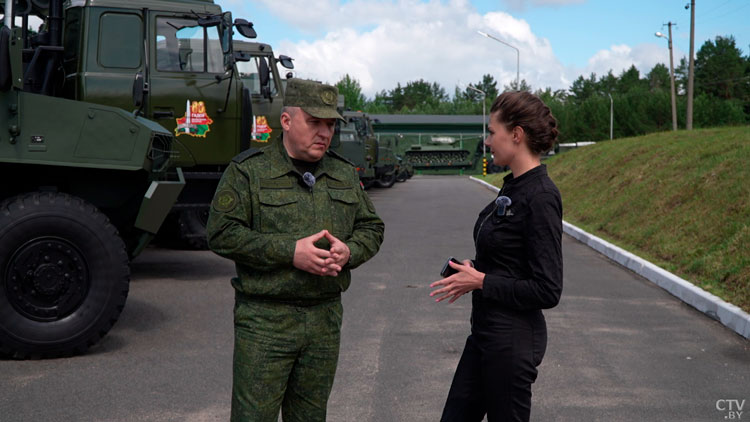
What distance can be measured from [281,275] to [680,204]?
11.4 metres

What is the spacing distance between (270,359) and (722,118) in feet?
256

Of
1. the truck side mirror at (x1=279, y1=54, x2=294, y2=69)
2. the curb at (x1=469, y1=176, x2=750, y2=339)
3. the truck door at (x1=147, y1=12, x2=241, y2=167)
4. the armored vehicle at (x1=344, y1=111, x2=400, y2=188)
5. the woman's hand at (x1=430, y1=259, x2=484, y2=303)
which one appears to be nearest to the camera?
the woman's hand at (x1=430, y1=259, x2=484, y2=303)

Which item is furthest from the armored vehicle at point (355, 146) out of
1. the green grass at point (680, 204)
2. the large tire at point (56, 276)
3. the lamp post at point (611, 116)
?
the lamp post at point (611, 116)

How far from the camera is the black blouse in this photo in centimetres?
296

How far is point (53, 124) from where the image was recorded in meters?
6.44

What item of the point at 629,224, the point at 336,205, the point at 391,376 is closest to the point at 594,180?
the point at 629,224

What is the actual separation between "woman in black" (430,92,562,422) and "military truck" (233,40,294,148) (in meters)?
8.72

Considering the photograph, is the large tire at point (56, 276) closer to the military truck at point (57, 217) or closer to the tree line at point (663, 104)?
the military truck at point (57, 217)

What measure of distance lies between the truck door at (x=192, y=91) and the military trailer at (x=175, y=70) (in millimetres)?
11

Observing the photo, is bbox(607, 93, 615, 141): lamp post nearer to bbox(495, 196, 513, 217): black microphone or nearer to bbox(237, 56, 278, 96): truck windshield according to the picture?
bbox(237, 56, 278, 96): truck windshield

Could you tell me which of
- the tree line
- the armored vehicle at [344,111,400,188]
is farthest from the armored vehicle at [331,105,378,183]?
the tree line

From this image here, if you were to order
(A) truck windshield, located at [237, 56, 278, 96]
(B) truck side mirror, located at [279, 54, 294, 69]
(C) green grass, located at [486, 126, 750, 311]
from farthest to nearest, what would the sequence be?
(B) truck side mirror, located at [279, 54, 294, 69] < (A) truck windshield, located at [237, 56, 278, 96] < (C) green grass, located at [486, 126, 750, 311]

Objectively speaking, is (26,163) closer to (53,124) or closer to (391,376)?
(53,124)

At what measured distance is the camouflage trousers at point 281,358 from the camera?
3.04 metres
